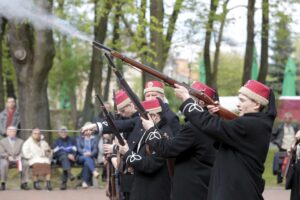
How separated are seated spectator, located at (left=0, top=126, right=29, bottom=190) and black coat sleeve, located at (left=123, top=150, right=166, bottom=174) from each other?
9.10 m

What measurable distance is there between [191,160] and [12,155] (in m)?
10.4

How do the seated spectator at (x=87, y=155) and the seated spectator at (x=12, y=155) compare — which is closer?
the seated spectator at (x=12, y=155)

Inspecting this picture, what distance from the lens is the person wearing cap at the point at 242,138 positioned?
6238 mm

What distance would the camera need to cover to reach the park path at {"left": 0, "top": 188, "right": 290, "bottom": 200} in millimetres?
14719

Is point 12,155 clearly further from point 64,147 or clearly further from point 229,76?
point 229,76

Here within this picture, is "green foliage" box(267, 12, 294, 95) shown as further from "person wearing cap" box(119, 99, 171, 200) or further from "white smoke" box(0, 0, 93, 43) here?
"person wearing cap" box(119, 99, 171, 200)

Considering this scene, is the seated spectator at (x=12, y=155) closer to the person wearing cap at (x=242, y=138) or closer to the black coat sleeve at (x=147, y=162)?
the black coat sleeve at (x=147, y=162)

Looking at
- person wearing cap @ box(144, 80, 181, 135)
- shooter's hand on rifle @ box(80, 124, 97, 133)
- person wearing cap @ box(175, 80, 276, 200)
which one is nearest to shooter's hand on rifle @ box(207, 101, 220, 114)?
person wearing cap @ box(175, 80, 276, 200)

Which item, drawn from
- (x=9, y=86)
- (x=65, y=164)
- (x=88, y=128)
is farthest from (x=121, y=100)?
(x=9, y=86)

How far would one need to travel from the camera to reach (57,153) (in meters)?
17.4

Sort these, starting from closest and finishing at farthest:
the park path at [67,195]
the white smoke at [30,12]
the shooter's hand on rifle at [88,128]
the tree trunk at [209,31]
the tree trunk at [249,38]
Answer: the shooter's hand on rifle at [88,128], the white smoke at [30,12], the park path at [67,195], the tree trunk at [249,38], the tree trunk at [209,31]

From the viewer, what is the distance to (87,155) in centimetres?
1728

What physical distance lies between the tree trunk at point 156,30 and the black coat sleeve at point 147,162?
35.8 feet

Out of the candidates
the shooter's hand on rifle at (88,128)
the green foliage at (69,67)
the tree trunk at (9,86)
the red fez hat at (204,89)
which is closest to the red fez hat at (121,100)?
the shooter's hand on rifle at (88,128)
